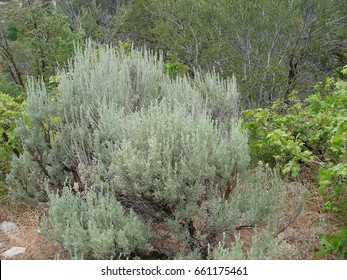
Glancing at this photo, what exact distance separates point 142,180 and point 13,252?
1.67 m

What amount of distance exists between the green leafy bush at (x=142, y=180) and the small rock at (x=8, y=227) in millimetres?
438

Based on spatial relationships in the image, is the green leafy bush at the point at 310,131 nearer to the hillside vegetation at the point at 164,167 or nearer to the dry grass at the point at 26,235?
the hillside vegetation at the point at 164,167

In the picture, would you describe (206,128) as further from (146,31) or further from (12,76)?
(146,31)

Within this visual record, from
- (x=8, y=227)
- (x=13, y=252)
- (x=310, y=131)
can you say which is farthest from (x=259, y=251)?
(x=8, y=227)

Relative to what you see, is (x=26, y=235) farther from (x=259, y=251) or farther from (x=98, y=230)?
(x=259, y=251)

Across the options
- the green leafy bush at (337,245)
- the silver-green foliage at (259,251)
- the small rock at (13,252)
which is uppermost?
the silver-green foliage at (259,251)

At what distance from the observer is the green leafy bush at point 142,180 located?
311 centimetres

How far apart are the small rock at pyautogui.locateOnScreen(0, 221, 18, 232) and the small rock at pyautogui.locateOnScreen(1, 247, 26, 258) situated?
1.29 ft

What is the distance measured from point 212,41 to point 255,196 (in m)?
6.77

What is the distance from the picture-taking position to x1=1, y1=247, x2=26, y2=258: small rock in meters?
3.94

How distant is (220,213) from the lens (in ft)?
10.7

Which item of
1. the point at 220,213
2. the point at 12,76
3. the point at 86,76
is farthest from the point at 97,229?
the point at 12,76

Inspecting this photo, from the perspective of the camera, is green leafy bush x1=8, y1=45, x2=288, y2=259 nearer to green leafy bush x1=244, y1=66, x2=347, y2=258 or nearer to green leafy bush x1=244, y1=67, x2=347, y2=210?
green leafy bush x1=244, y1=66, x2=347, y2=258

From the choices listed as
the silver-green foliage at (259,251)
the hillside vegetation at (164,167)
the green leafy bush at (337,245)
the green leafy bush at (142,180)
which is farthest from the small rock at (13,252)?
the green leafy bush at (337,245)
